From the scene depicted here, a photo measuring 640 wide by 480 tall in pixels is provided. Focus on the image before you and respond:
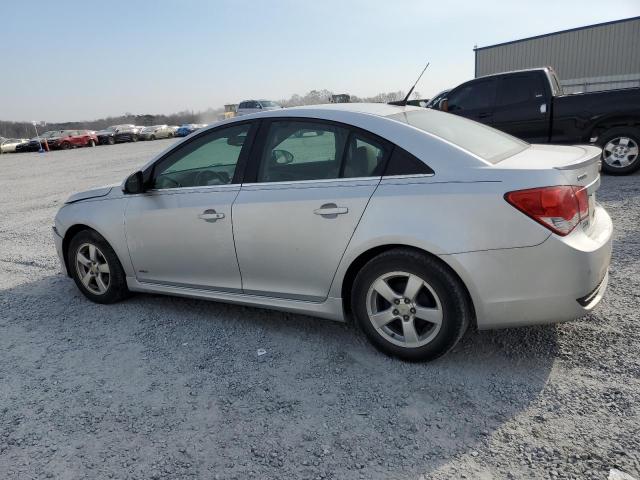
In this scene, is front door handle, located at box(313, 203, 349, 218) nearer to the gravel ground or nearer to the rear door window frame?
A: the rear door window frame

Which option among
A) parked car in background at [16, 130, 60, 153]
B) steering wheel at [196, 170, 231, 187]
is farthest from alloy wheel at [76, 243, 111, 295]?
parked car in background at [16, 130, 60, 153]

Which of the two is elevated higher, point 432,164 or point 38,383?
point 432,164

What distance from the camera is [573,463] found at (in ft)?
7.18

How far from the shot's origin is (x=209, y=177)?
12.5ft

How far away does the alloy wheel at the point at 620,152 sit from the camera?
8234 mm

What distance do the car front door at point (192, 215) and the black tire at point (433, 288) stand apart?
3.40 feet

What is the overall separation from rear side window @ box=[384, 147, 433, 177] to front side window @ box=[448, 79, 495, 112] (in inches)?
292

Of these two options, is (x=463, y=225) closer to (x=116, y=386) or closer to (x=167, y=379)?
(x=167, y=379)

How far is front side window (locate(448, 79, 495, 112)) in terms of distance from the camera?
9.57 m

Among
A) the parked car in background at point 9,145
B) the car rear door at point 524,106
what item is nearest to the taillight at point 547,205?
the car rear door at point 524,106

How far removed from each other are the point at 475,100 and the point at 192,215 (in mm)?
7696

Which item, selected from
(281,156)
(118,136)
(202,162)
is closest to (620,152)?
(281,156)

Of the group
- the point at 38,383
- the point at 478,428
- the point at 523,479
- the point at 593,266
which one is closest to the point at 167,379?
the point at 38,383

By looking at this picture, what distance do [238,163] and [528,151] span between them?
2035 millimetres
